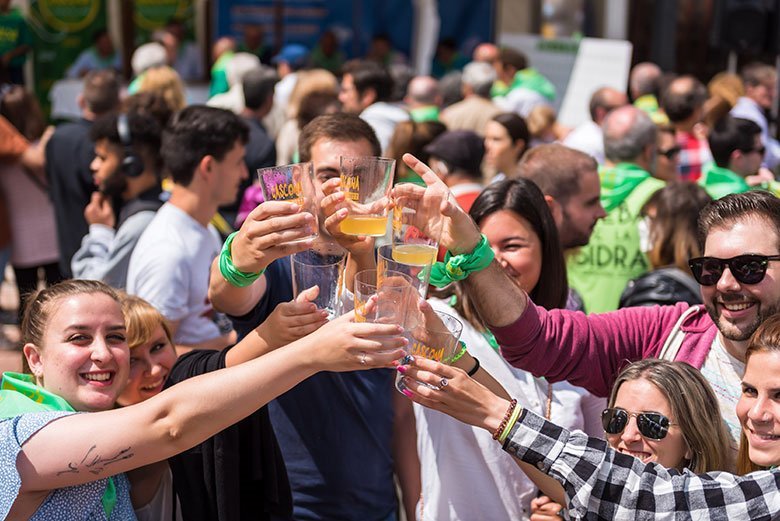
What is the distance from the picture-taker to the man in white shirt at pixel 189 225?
407cm

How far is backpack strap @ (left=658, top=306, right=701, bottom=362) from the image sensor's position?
2.77m

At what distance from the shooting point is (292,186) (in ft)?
8.04

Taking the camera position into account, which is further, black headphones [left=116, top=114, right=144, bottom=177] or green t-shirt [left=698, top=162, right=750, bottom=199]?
green t-shirt [left=698, top=162, right=750, bottom=199]

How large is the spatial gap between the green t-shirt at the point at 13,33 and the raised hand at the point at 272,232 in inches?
458

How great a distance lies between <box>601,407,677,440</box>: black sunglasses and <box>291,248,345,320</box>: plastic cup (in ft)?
2.54

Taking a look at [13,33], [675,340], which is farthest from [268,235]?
[13,33]

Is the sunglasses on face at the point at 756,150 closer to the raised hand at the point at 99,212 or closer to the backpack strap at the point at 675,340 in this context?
the backpack strap at the point at 675,340

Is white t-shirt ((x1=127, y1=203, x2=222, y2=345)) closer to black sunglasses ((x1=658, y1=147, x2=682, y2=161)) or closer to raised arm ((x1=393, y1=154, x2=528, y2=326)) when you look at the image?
raised arm ((x1=393, y1=154, x2=528, y2=326))

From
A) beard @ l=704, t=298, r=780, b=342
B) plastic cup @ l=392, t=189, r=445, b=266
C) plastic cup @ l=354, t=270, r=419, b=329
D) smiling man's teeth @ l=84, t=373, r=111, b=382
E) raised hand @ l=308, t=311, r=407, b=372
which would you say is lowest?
smiling man's teeth @ l=84, t=373, r=111, b=382

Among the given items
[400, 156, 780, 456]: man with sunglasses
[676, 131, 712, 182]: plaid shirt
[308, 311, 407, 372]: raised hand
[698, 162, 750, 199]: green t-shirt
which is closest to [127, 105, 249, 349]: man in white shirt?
[400, 156, 780, 456]: man with sunglasses

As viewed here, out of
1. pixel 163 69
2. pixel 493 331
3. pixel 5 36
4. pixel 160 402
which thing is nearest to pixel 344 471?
pixel 493 331

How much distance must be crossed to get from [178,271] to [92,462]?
186 centimetres

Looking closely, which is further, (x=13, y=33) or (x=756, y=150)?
(x=13, y=33)

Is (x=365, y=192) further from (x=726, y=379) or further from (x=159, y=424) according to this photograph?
(x=726, y=379)
